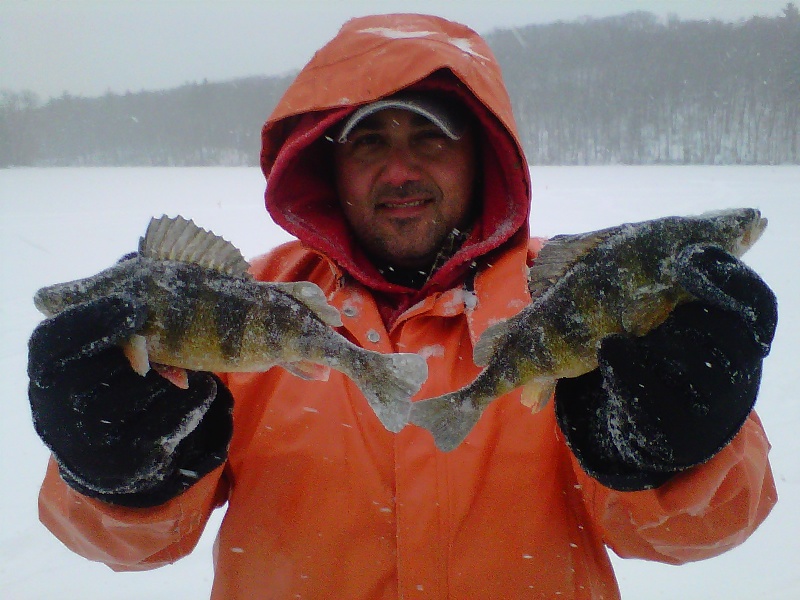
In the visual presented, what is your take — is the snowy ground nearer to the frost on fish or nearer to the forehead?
the frost on fish

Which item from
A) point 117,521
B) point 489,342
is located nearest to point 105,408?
point 117,521

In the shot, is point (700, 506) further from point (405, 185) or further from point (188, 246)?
point (188, 246)

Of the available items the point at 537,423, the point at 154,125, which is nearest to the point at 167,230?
the point at 537,423

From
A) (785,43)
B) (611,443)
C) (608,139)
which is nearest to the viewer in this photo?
(611,443)

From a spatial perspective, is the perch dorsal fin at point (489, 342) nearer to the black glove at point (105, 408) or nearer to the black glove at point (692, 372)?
the black glove at point (692, 372)

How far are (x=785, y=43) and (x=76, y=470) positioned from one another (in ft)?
163

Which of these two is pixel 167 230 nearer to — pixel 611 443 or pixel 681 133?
pixel 611 443

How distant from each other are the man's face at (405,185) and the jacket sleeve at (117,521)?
44.7 inches

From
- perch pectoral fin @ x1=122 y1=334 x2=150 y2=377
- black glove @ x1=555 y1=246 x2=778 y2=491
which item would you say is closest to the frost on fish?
perch pectoral fin @ x1=122 y1=334 x2=150 y2=377

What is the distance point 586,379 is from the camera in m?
1.79

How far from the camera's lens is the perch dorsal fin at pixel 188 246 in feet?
5.98

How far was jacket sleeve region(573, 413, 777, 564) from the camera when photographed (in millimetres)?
1575

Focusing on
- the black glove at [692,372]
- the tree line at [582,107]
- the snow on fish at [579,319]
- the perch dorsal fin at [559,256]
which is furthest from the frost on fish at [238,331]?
the tree line at [582,107]

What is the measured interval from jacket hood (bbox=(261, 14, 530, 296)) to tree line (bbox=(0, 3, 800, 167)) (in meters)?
42.3
